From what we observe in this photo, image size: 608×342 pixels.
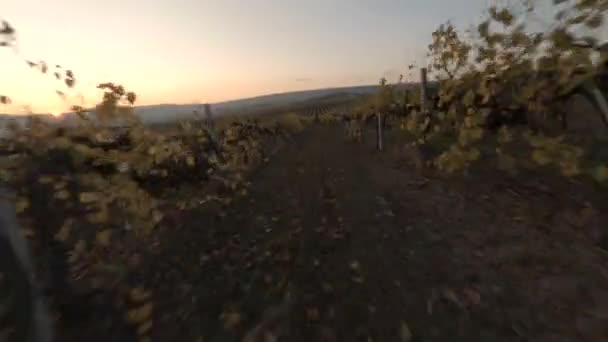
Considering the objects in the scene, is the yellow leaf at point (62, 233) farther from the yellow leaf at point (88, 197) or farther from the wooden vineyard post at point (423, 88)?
the wooden vineyard post at point (423, 88)

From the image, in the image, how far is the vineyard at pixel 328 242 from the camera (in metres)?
2.84

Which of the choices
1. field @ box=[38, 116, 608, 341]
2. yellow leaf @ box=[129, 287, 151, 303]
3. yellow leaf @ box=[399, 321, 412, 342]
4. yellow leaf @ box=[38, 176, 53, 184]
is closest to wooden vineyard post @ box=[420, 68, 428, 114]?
field @ box=[38, 116, 608, 341]

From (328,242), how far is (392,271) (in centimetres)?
113

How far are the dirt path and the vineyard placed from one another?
2cm

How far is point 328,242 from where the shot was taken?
4.77m

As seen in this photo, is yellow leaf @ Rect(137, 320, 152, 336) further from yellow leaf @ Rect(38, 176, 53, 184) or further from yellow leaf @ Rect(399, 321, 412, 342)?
yellow leaf @ Rect(399, 321, 412, 342)

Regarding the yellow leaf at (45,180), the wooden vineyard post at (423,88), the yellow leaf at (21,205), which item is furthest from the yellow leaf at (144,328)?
the wooden vineyard post at (423,88)

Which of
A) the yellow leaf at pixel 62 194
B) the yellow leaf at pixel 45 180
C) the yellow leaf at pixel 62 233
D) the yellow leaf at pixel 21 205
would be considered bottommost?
the yellow leaf at pixel 62 233

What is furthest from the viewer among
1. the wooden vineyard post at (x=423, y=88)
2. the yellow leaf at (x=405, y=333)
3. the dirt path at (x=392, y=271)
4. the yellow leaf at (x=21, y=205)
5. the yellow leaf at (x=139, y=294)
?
the wooden vineyard post at (x=423, y=88)

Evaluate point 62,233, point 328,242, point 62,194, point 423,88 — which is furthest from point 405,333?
point 423,88

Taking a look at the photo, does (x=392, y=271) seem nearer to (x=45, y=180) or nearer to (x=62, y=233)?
(x=62, y=233)

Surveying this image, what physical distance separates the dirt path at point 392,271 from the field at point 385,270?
0.05ft

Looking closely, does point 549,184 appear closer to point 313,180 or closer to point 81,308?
point 313,180

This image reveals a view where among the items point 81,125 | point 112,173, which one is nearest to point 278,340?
point 112,173
